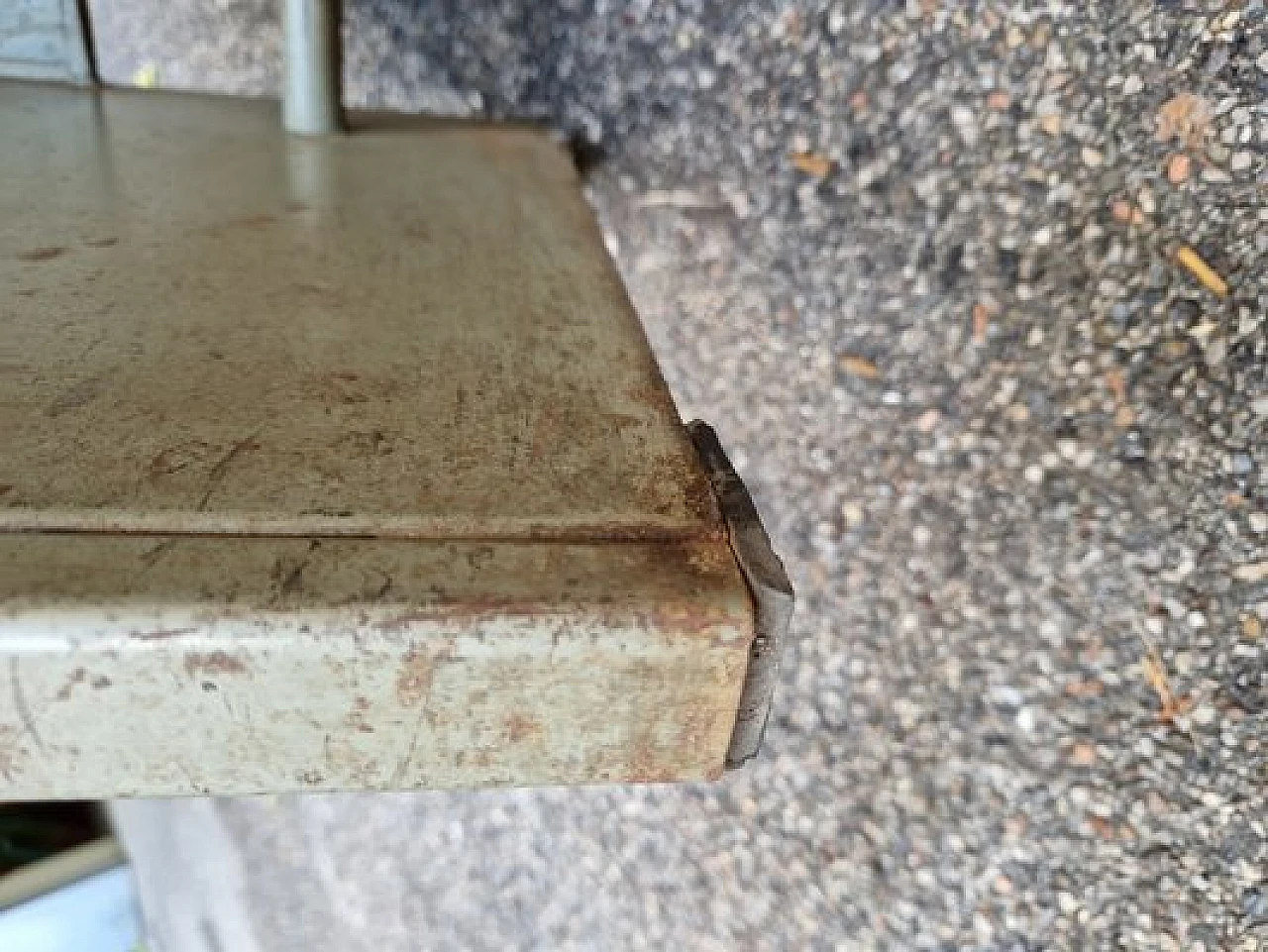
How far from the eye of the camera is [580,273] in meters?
0.98

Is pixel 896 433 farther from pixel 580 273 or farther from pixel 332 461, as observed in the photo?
pixel 332 461

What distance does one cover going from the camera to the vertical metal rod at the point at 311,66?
3.97 ft

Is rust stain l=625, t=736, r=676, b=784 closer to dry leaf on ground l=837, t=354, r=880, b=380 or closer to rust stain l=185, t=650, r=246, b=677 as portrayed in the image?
rust stain l=185, t=650, r=246, b=677

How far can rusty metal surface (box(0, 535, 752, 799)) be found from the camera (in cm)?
56

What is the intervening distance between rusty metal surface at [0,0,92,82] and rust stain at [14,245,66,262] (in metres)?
0.44

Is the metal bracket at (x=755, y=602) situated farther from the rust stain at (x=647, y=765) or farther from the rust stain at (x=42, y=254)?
the rust stain at (x=42, y=254)

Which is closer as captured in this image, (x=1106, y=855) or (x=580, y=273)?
(x=580, y=273)

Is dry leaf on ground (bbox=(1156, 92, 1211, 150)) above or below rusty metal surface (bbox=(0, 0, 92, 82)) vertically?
above

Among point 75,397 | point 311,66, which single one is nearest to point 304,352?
point 75,397

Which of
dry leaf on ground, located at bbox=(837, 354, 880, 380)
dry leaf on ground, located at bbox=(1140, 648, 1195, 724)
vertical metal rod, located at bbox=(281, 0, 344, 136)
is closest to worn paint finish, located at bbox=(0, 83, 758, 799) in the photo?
vertical metal rod, located at bbox=(281, 0, 344, 136)

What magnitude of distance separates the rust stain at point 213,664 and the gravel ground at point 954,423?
0.88 metres

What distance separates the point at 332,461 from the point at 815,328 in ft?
2.65

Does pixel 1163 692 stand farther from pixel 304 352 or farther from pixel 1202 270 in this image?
pixel 304 352

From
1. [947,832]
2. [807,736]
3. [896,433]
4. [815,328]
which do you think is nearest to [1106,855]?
→ [947,832]
